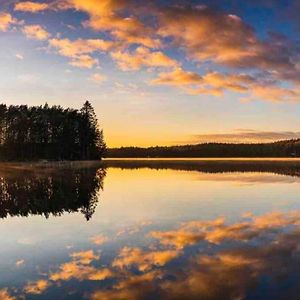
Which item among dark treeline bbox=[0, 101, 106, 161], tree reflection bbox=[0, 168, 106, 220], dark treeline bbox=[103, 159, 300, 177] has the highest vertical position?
dark treeline bbox=[0, 101, 106, 161]

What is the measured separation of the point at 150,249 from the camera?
46.8ft

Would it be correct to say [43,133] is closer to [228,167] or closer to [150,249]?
[228,167]

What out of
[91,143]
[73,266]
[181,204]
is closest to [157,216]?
[181,204]

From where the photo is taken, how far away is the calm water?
10.2 metres

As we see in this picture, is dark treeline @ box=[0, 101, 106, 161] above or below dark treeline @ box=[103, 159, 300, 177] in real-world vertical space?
above

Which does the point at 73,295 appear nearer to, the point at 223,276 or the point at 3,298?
the point at 3,298

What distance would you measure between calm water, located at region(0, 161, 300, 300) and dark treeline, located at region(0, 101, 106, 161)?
284ft

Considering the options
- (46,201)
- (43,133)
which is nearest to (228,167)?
(43,133)

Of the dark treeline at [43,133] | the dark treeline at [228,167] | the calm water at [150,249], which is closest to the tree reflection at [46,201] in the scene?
the calm water at [150,249]

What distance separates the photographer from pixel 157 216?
21656mm

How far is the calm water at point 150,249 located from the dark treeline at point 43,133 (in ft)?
284

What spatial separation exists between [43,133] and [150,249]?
10304cm

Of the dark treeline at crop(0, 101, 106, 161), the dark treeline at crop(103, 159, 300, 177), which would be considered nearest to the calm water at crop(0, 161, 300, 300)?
the dark treeline at crop(103, 159, 300, 177)

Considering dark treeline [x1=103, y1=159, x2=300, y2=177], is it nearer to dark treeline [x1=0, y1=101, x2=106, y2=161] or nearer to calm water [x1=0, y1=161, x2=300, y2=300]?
dark treeline [x1=0, y1=101, x2=106, y2=161]
